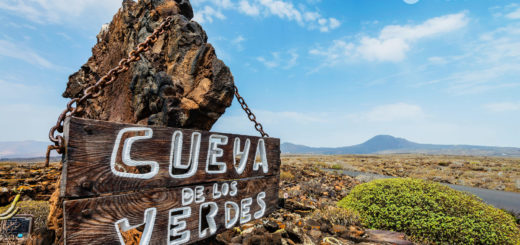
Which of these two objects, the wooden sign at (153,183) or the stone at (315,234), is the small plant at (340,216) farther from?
the wooden sign at (153,183)

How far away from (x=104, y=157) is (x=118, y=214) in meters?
0.43

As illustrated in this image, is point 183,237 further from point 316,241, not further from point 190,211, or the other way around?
point 316,241

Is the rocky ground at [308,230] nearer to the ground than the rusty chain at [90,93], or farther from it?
nearer to the ground

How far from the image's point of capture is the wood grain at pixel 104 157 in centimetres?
148

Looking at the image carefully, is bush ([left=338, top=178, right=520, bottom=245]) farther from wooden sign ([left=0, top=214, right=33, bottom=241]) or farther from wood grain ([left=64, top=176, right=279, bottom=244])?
wooden sign ([left=0, top=214, right=33, bottom=241])

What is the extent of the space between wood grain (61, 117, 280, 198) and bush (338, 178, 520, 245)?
417 cm

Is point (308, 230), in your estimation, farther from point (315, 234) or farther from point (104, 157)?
point (104, 157)

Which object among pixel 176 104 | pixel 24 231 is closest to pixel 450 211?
pixel 176 104

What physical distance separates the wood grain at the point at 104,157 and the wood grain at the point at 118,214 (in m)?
0.06

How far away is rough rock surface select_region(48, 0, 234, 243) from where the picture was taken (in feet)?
9.55

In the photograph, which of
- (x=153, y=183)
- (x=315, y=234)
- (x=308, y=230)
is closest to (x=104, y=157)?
(x=153, y=183)

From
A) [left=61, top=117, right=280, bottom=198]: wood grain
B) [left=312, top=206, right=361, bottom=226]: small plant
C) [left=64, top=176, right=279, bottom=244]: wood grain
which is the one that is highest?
[left=61, top=117, right=280, bottom=198]: wood grain

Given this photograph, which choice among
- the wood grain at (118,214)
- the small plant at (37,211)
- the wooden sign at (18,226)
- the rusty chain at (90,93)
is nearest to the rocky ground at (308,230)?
the wood grain at (118,214)

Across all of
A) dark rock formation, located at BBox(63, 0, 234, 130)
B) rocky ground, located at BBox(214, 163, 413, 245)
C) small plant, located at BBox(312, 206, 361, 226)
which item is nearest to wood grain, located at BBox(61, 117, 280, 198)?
dark rock formation, located at BBox(63, 0, 234, 130)
